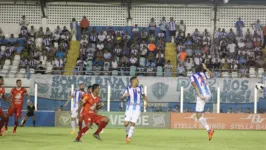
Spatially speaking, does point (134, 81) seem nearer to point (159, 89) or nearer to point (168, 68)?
point (159, 89)

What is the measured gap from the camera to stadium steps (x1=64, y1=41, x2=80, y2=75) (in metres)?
38.6

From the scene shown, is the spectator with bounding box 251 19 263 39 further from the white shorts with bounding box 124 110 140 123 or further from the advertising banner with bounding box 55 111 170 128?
the white shorts with bounding box 124 110 140 123

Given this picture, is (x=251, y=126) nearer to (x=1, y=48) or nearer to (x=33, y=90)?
(x=33, y=90)

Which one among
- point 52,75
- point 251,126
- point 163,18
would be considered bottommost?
point 251,126

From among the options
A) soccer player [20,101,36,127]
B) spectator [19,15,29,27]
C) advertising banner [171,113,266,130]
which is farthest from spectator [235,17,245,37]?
soccer player [20,101,36,127]

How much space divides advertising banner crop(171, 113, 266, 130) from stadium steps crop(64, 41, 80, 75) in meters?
8.61

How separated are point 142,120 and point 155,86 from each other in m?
3.40

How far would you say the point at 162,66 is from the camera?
38281 millimetres

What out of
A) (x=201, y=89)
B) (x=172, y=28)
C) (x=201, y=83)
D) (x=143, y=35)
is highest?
(x=172, y=28)

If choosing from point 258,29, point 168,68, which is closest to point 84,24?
point 168,68

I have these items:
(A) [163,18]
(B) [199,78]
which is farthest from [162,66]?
(B) [199,78]

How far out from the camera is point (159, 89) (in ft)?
114

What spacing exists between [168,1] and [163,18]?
72.6 inches

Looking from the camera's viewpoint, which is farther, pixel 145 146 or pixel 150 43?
pixel 150 43
